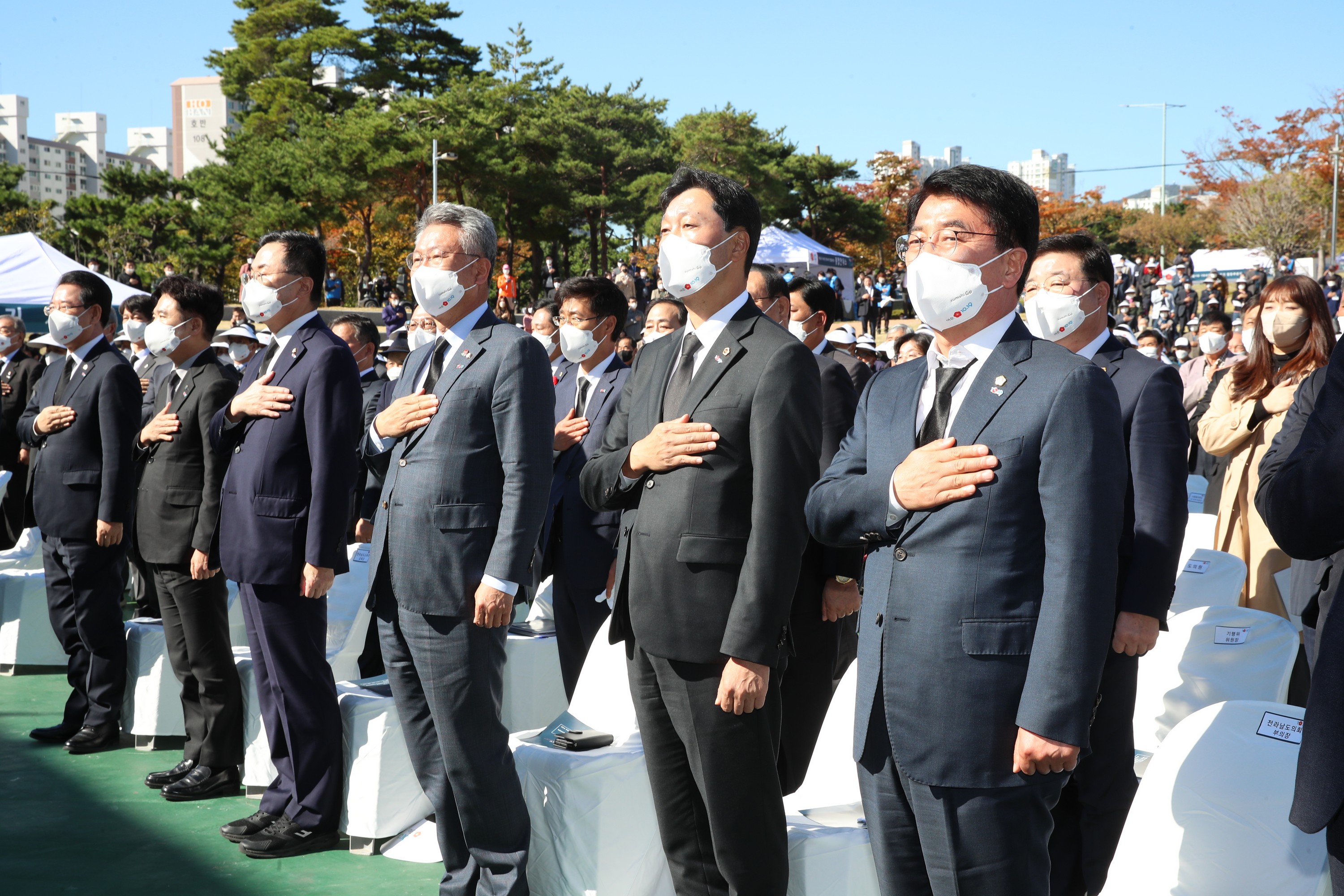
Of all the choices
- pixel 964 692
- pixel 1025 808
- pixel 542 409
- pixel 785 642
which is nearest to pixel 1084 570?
pixel 964 692

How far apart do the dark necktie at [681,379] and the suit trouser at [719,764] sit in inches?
21.5

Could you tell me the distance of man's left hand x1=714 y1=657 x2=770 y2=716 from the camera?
2.34 metres

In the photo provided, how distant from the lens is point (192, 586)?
4.13 meters

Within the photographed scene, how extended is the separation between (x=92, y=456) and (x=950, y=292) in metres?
3.98

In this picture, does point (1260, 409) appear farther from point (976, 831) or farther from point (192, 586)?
point (192, 586)

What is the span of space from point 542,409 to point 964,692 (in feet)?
5.16

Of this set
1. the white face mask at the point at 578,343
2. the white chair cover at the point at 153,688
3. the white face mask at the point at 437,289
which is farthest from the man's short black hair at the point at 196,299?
the white face mask at the point at 437,289

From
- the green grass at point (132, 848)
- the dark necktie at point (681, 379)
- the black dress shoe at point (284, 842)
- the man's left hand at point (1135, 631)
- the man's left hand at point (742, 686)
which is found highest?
the dark necktie at point (681, 379)

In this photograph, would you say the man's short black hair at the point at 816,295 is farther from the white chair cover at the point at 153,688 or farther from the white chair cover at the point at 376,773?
the white chair cover at the point at 153,688

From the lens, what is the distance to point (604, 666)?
343cm

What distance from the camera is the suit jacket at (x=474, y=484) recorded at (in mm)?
2992

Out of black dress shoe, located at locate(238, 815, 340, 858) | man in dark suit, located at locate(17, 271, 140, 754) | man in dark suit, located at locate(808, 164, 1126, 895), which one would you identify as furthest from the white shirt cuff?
man in dark suit, located at locate(17, 271, 140, 754)

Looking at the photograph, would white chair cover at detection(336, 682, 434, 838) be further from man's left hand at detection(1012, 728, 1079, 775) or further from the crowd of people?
man's left hand at detection(1012, 728, 1079, 775)

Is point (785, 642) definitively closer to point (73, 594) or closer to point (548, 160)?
point (73, 594)
